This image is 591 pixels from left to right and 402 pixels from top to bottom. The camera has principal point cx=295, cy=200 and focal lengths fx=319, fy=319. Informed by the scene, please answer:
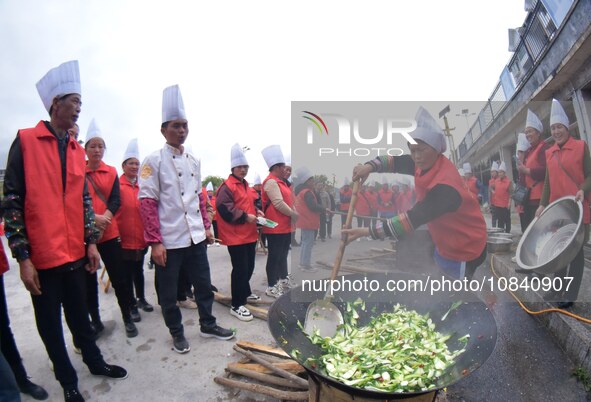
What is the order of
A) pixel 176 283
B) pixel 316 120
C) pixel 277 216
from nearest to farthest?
1. pixel 316 120
2. pixel 176 283
3. pixel 277 216

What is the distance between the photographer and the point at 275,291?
4.65m

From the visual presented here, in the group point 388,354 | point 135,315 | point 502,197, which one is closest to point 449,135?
point 502,197

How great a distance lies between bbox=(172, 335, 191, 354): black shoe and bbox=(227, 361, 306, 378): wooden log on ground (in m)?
0.58

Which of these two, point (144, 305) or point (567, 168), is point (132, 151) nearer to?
point (144, 305)

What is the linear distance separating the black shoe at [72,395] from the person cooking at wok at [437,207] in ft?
7.49

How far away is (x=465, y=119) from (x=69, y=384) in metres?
3.82

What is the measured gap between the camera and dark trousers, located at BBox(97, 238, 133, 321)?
3213 mm

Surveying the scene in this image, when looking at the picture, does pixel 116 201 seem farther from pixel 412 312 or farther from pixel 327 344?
pixel 412 312

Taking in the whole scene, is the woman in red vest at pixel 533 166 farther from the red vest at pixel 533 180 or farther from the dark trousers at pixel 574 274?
the dark trousers at pixel 574 274

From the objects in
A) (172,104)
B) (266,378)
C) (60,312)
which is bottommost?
(266,378)

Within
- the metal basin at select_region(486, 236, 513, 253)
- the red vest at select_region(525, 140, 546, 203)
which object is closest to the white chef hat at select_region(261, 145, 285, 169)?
the metal basin at select_region(486, 236, 513, 253)

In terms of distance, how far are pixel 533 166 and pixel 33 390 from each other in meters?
4.63

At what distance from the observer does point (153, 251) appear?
2785 mm

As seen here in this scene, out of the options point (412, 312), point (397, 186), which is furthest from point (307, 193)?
point (412, 312)
